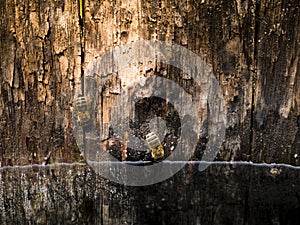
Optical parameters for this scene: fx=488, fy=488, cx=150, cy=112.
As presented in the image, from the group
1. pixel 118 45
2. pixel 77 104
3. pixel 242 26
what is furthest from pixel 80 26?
pixel 242 26

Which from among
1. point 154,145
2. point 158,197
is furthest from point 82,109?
point 158,197

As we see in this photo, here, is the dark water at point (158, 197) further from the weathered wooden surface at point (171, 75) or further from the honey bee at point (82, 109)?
the honey bee at point (82, 109)

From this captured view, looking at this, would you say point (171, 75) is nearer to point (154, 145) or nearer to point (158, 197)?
point (154, 145)

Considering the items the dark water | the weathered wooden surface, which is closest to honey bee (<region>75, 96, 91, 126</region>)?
the weathered wooden surface

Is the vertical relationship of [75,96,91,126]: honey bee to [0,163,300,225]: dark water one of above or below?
above

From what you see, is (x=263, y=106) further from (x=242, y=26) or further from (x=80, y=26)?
(x=80, y=26)

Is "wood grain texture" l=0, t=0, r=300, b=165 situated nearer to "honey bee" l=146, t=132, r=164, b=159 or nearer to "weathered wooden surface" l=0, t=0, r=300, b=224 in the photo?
"weathered wooden surface" l=0, t=0, r=300, b=224
